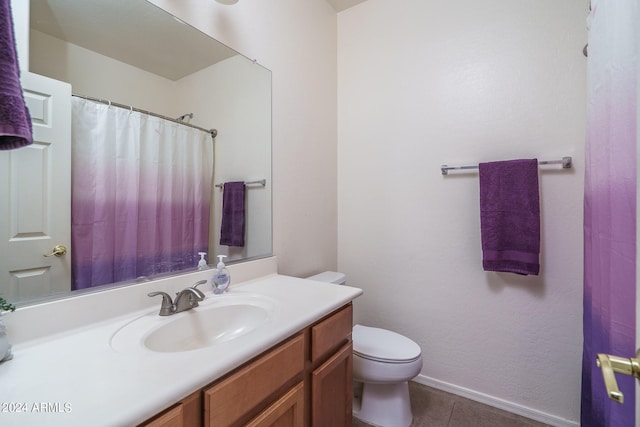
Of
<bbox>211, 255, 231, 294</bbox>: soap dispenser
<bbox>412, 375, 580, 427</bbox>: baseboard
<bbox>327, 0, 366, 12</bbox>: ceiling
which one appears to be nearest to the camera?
Result: <bbox>211, 255, 231, 294</bbox>: soap dispenser

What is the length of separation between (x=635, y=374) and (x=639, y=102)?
1.35 feet

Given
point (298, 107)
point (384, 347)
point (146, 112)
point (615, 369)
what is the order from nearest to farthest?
1. point (615, 369)
2. point (146, 112)
3. point (384, 347)
4. point (298, 107)

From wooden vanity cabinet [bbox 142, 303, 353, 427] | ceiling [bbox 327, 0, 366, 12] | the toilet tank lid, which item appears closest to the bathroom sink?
wooden vanity cabinet [bbox 142, 303, 353, 427]

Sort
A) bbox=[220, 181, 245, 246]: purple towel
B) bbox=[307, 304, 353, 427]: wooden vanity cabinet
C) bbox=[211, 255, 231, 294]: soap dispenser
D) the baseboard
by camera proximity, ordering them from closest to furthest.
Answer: bbox=[307, 304, 353, 427]: wooden vanity cabinet, bbox=[211, 255, 231, 294]: soap dispenser, bbox=[220, 181, 245, 246]: purple towel, the baseboard

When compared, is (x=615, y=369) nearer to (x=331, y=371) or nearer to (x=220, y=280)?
(x=331, y=371)

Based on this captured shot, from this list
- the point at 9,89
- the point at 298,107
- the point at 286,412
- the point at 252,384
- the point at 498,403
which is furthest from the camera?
the point at 298,107

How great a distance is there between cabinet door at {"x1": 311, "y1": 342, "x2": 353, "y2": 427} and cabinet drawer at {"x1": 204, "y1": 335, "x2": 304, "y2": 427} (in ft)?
0.47

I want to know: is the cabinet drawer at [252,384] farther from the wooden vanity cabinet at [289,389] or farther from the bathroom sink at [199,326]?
the bathroom sink at [199,326]

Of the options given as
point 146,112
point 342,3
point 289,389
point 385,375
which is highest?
point 342,3

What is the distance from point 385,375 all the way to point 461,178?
1207 mm

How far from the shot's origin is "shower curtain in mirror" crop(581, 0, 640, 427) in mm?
595

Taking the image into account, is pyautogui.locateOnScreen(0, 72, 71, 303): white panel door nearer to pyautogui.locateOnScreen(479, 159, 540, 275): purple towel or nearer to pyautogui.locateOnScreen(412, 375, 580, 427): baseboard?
pyautogui.locateOnScreen(479, 159, 540, 275): purple towel

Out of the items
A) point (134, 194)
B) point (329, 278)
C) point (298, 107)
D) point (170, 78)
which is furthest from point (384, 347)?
point (170, 78)

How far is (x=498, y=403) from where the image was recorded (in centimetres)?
160
